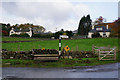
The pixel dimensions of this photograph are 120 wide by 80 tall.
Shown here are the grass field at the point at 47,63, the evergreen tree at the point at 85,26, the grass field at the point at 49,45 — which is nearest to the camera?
the grass field at the point at 47,63

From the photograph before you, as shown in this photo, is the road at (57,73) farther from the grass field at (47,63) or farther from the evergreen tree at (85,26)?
the evergreen tree at (85,26)

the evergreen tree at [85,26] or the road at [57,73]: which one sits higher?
the evergreen tree at [85,26]

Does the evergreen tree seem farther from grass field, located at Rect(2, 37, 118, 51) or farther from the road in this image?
the road

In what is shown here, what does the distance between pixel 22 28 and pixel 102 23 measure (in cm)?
3999

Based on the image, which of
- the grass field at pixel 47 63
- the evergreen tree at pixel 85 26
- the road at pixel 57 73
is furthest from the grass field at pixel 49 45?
the evergreen tree at pixel 85 26

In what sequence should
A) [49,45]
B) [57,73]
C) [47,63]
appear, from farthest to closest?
[49,45]
[47,63]
[57,73]

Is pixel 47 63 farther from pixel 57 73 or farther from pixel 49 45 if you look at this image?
pixel 49 45

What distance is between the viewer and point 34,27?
255 feet

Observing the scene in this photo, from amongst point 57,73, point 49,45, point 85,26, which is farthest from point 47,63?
point 85,26

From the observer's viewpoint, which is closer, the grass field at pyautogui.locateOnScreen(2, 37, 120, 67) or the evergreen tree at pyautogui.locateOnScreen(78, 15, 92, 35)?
the grass field at pyautogui.locateOnScreen(2, 37, 120, 67)

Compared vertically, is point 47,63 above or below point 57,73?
above

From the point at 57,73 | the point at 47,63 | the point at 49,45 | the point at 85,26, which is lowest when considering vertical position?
the point at 57,73

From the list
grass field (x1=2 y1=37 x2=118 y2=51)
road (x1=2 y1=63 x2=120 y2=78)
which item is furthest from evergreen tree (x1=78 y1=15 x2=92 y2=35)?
road (x1=2 y1=63 x2=120 y2=78)

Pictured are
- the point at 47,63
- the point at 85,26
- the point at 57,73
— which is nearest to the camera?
the point at 57,73
